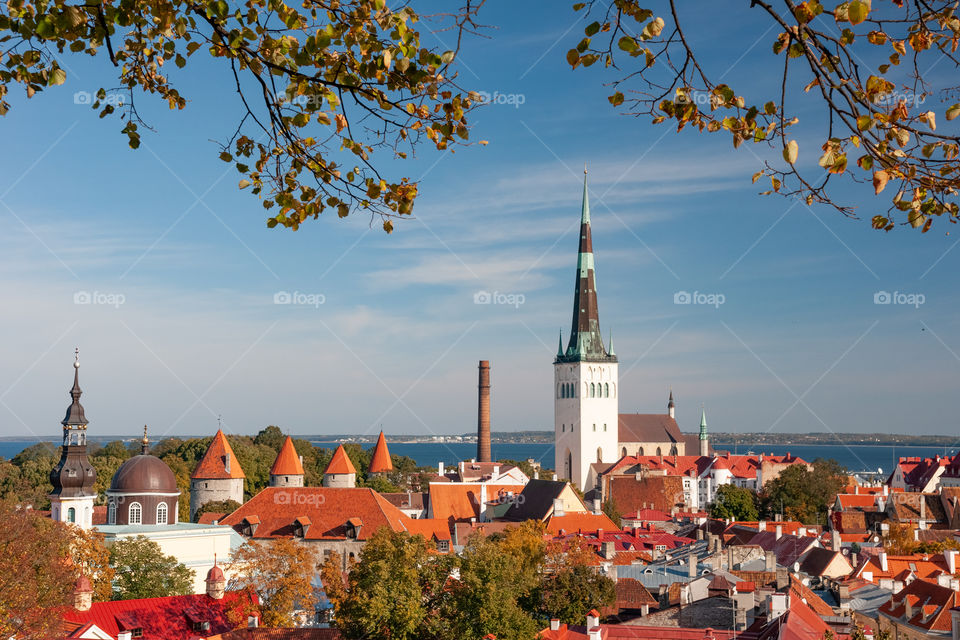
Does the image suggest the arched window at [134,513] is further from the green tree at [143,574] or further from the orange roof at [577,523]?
the orange roof at [577,523]

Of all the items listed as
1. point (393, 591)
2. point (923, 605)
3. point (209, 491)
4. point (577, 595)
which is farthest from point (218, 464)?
point (923, 605)

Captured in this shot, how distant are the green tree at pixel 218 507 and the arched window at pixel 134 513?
10396 millimetres

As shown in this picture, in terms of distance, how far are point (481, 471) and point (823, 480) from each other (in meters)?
36.6

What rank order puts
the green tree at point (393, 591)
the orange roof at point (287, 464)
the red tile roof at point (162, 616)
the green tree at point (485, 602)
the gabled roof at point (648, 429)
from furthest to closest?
the gabled roof at point (648, 429)
the orange roof at point (287, 464)
the red tile roof at point (162, 616)
the green tree at point (485, 602)
the green tree at point (393, 591)

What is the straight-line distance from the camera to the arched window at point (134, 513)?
153 ft

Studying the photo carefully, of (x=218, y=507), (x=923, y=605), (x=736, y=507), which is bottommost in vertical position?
(x=923, y=605)

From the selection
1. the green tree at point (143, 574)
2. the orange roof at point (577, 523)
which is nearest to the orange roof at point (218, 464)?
the orange roof at point (577, 523)

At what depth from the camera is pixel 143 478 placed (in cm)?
4728

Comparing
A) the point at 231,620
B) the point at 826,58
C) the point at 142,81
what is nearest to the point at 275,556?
the point at 231,620

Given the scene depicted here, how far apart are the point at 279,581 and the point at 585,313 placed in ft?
240

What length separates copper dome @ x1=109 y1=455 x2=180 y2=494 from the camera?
46.9 meters

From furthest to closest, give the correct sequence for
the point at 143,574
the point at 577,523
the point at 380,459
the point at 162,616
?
the point at 380,459
the point at 577,523
the point at 143,574
the point at 162,616

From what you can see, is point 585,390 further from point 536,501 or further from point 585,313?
point 536,501

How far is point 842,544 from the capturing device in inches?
1693
